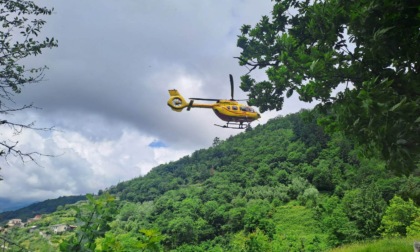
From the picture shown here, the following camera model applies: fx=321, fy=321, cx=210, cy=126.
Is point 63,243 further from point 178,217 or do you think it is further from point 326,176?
point 326,176

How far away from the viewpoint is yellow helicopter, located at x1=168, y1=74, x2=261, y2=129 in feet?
54.7

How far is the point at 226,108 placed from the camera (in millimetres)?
16641

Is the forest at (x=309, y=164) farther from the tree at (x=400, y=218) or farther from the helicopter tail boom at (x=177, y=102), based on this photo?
the helicopter tail boom at (x=177, y=102)

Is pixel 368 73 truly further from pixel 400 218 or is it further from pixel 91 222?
pixel 400 218

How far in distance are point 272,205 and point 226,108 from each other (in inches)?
2431

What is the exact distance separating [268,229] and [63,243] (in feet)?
199

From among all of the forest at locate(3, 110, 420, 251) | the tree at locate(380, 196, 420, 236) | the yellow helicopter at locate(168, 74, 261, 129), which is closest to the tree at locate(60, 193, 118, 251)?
the forest at locate(3, 110, 420, 251)

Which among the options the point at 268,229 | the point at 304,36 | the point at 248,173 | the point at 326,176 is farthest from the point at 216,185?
the point at 304,36

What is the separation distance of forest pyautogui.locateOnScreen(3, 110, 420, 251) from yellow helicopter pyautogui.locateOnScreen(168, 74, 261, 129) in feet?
17.9

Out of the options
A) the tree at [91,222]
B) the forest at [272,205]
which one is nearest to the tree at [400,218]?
the forest at [272,205]

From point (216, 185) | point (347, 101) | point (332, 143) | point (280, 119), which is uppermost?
point (280, 119)

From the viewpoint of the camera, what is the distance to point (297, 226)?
2299 inches

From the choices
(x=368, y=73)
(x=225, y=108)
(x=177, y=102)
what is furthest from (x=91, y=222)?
(x=177, y=102)

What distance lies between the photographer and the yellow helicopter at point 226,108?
16.7 meters
